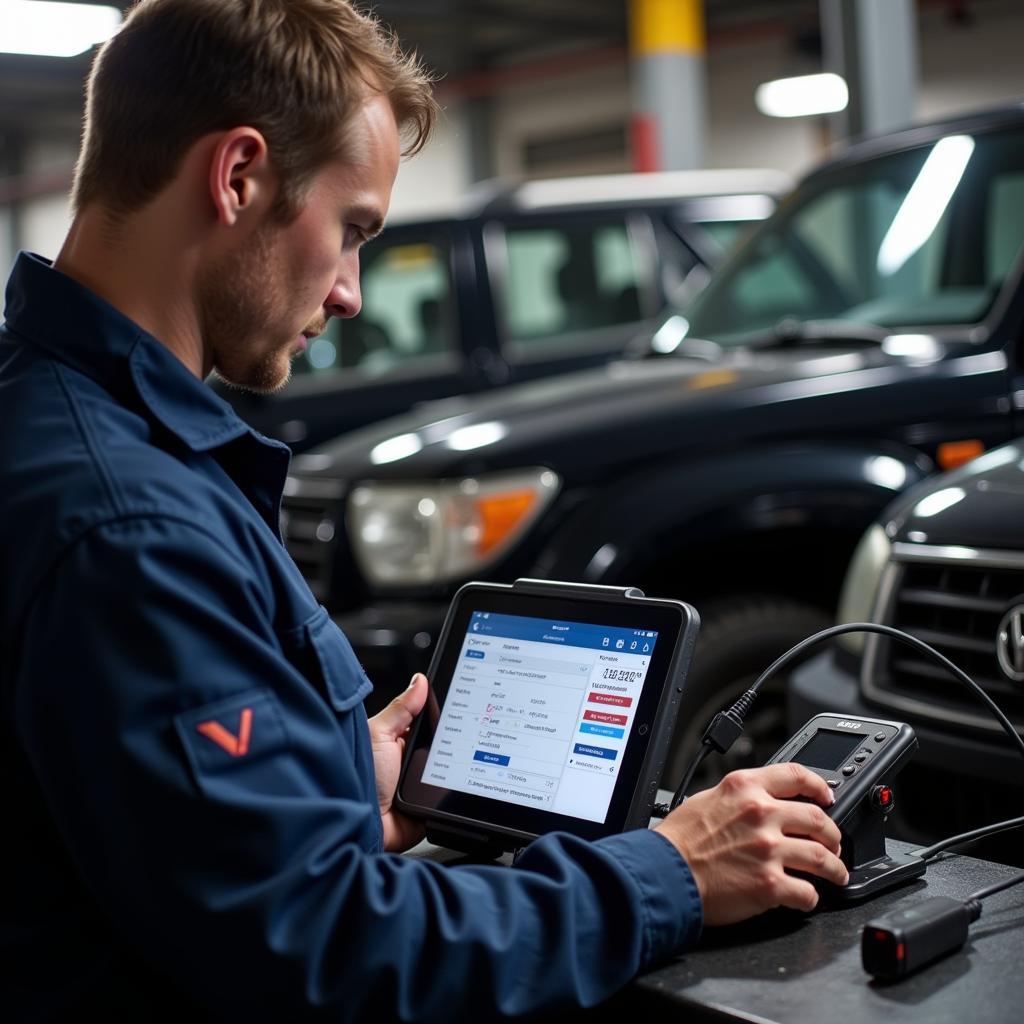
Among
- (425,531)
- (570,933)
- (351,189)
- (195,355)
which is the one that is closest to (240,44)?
(351,189)

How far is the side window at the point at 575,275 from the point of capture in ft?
21.5

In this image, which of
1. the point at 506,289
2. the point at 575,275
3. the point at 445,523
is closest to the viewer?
the point at 445,523

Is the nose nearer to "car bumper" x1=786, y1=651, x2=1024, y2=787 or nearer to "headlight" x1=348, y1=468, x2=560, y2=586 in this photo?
"car bumper" x1=786, y1=651, x2=1024, y2=787

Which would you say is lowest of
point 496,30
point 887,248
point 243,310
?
point 887,248

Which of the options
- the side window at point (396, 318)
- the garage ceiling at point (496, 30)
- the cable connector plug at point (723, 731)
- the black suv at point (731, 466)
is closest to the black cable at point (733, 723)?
the cable connector plug at point (723, 731)

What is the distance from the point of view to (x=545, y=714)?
1.68m

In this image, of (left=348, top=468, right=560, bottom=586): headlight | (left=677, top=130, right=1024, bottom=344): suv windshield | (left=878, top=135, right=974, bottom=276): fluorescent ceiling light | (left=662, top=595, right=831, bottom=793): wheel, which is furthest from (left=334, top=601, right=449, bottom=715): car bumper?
(left=878, top=135, right=974, bottom=276): fluorescent ceiling light

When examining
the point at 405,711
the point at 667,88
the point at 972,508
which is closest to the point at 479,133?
the point at 667,88

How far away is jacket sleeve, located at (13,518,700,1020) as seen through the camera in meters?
1.17

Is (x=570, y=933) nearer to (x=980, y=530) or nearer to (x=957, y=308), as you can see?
(x=980, y=530)

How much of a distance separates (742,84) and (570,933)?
15322mm

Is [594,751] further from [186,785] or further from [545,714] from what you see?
[186,785]

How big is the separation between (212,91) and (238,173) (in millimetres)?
76

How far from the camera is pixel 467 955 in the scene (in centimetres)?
126
